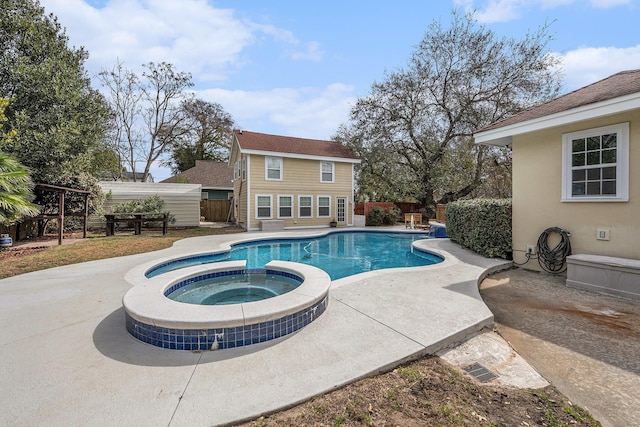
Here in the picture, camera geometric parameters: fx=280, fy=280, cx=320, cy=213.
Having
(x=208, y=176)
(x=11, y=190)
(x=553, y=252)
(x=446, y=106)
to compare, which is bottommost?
(x=553, y=252)

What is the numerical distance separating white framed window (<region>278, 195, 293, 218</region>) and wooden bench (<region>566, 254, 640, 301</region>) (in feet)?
40.5

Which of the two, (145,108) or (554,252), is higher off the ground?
(145,108)

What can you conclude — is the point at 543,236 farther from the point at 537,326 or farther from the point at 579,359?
the point at 579,359

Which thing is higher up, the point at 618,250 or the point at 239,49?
the point at 239,49

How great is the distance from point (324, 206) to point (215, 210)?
9.61 meters

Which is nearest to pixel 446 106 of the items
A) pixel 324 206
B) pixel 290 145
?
pixel 324 206

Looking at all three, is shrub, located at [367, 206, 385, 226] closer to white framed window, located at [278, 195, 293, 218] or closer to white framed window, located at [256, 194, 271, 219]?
white framed window, located at [278, 195, 293, 218]

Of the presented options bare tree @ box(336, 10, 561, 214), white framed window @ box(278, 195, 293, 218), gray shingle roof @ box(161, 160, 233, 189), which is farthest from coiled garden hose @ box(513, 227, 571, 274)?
gray shingle roof @ box(161, 160, 233, 189)

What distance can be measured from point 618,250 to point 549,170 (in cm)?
195

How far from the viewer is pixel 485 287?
5215 millimetres

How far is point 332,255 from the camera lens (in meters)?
9.12

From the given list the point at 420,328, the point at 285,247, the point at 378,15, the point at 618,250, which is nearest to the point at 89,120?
the point at 285,247

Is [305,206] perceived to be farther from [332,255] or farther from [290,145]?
[332,255]

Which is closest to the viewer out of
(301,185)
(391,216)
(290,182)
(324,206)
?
(290,182)
